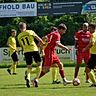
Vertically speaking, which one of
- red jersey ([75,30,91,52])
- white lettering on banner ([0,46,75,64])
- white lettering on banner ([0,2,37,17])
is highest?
red jersey ([75,30,91,52])

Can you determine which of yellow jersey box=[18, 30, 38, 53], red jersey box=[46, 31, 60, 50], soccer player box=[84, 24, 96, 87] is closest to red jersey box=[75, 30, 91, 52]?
red jersey box=[46, 31, 60, 50]

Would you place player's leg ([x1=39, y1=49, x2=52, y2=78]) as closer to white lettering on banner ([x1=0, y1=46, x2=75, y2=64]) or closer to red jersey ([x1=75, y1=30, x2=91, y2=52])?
red jersey ([x1=75, y1=30, x2=91, y2=52])

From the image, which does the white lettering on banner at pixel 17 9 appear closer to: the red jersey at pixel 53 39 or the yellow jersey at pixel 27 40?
the red jersey at pixel 53 39

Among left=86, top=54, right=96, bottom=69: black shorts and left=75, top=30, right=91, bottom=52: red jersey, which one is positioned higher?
left=75, top=30, right=91, bottom=52: red jersey

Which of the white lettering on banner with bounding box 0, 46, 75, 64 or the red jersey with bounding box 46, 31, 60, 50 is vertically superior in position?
the red jersey with bounding box 46, 31, 60, 50

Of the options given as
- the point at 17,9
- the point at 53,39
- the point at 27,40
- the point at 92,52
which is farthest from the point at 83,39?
the point at 17,9

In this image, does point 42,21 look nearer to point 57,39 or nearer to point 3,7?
point 3,7

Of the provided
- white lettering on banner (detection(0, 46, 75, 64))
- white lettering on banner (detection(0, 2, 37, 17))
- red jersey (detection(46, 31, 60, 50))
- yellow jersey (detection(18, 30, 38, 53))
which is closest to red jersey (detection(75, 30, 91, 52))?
red jersey (detection(46, 31, 60, 50))

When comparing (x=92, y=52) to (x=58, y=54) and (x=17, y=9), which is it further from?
(x=17, y=9)

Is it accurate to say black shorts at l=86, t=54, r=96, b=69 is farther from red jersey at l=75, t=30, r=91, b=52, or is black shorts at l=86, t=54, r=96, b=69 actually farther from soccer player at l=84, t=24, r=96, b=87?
red jersey at l=75, t=30, r=91, b=52

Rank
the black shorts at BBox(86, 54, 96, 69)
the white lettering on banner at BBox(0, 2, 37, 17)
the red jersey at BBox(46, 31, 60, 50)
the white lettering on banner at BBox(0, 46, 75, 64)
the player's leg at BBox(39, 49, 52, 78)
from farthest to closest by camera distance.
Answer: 1. the white lettering on banner at BBox(0, 2, 37, 17)
2. the white lettering on banner at BBox(0, 46, 75, 64)
3. the player's leg at BBox(39, 49, 52, 78)
4. the red jersey at BBox(46, 31, 60, 50)
5. the black shorts at BBox(86, 54, 96, 69)

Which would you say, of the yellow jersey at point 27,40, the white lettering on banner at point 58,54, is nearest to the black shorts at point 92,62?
the yellow jersey at point 27,40

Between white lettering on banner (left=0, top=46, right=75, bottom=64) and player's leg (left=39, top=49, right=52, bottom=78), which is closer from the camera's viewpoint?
player's leg (left=39, top=49, right=52, bottom=78)

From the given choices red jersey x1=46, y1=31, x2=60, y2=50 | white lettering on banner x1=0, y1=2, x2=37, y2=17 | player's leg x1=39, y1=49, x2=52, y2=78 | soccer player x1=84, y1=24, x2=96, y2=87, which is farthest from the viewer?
white lettering on banner x1=0, y1=2, x2=37, y2=17
